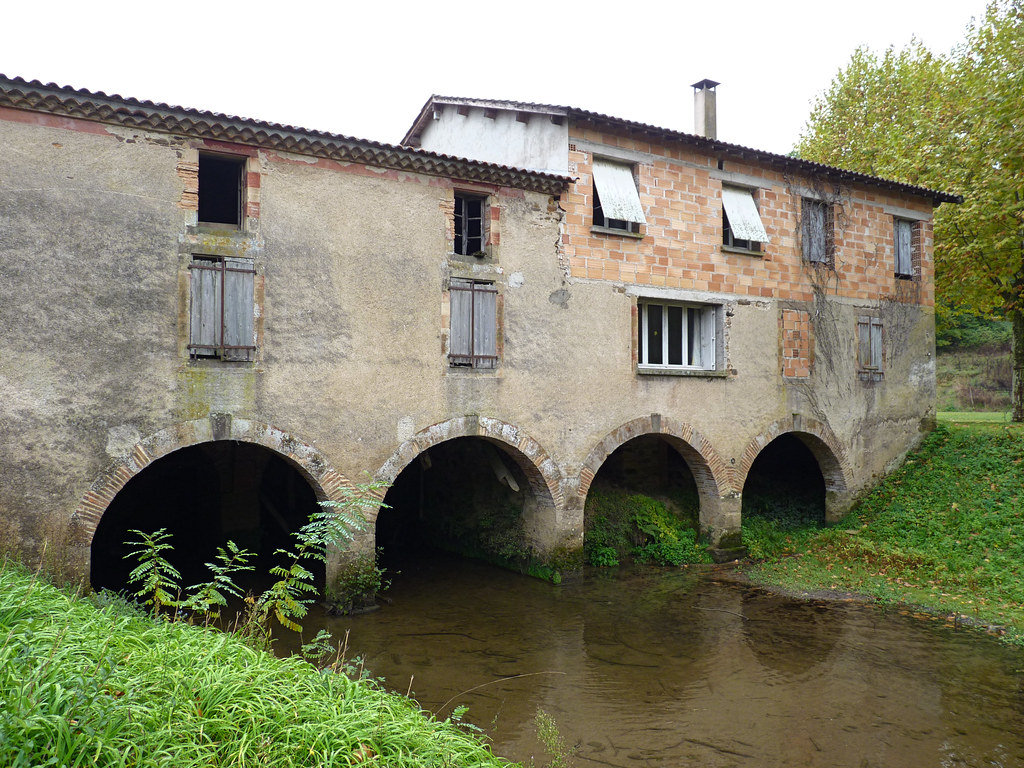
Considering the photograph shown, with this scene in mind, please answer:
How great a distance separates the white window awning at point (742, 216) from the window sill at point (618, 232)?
2103 millimetres

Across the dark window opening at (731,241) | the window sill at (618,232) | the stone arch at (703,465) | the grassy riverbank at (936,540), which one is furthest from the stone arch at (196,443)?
the dark window opening at (731,241)

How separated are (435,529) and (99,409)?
7.69m

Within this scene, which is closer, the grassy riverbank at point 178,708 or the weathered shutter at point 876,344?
the grassy riverbank at point 178,708

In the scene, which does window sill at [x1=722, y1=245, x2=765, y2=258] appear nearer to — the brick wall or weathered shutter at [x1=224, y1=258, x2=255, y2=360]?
the brick wall

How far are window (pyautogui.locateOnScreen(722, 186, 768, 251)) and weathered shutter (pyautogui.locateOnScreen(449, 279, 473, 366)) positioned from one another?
5668 millimetres

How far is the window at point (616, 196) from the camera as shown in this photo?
12.2 meters

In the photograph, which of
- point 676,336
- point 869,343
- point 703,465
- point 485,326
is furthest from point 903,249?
point 485,326

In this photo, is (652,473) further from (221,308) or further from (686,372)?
(221,308)

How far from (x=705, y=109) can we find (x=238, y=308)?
10.9 m

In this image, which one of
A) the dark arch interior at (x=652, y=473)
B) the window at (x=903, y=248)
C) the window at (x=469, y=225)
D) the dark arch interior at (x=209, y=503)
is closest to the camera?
the window at (x=469, y=225)

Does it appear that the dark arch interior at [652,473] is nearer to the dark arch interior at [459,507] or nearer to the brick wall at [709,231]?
the dark arch interior at [459,507]

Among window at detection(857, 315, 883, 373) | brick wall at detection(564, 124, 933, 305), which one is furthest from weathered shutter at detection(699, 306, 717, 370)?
window at detection(857, 315, 883, 373)

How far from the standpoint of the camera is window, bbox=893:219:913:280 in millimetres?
15984

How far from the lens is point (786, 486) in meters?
16.2
